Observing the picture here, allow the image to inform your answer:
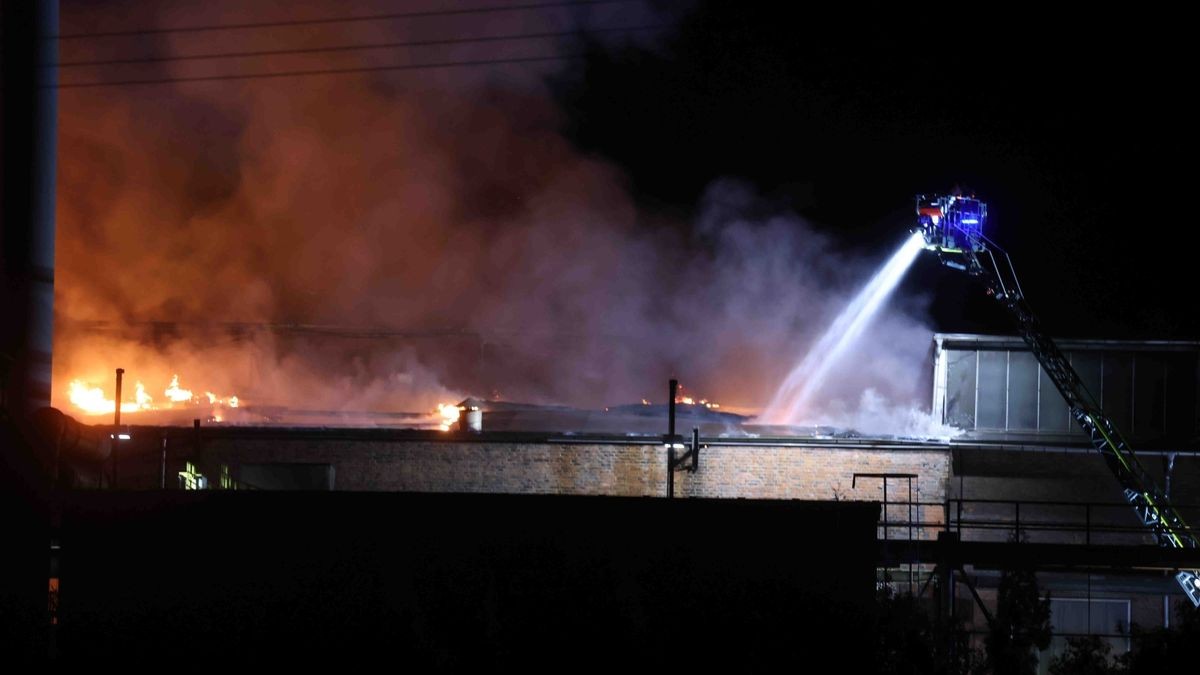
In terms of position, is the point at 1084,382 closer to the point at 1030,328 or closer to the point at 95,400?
the point at 1030,328

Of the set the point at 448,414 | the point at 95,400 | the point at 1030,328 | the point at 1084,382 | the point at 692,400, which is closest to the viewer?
the point at 1030,328

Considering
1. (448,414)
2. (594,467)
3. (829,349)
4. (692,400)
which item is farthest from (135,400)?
(829,349)

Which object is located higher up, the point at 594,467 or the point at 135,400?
the point at 135,400

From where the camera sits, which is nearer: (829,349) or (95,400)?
(829,349)

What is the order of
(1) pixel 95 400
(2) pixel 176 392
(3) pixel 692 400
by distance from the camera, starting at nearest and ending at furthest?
(1) pixel 95 400, (2) pixel 176 392, (3) pixel 692 400

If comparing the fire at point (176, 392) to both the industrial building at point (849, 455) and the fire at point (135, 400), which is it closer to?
the fire at point (135, 400)

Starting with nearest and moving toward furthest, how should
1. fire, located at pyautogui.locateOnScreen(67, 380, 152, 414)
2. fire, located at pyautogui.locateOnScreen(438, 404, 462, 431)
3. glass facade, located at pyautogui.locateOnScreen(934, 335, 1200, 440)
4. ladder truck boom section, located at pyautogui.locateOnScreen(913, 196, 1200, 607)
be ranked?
ladder truck boom section, located at pyautogui.locateOnScreen(913, 196, 1200, 607) → glass facade, located at pyautogui.locateOnScreen(934, 335, 1200, 440) → fire, located at pyautogui.locateOnScreen(438, 404, 462, 431) → fire, located at pyautogui.locateOnScreen(67, 380, 152, 414)

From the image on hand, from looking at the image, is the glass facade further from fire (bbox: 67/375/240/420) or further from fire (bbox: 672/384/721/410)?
fire (bbox: 67/375/240/420)

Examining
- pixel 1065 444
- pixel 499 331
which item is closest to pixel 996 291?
pixel 1065 444

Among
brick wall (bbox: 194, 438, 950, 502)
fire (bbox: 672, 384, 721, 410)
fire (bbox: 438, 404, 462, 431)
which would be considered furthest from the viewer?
fire (bbox: 672, 384, 721, 410)

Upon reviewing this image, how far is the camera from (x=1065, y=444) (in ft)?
61.9

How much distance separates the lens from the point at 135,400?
873 inches

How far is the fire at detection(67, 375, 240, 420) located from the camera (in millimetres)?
21969

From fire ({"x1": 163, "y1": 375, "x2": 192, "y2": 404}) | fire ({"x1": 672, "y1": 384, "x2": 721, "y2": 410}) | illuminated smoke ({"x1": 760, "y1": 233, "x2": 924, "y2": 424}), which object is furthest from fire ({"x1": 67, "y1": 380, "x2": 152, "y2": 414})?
illuminated smoke ({"x1": 760, "y1": 233, "x2": 924, "y2": 424})
